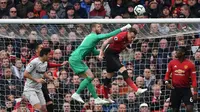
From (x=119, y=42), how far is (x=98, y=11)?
4.13 metres

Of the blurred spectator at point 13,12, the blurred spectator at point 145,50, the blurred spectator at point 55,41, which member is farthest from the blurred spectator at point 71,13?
the blurred spectator at point 145,50

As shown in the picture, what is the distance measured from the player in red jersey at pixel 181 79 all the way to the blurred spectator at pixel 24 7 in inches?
184

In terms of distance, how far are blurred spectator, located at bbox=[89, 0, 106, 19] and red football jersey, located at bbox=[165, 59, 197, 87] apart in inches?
138

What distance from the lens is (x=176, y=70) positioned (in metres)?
22.6

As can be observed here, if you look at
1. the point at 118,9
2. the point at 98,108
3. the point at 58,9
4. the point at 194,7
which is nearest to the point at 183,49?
the point at 98,108

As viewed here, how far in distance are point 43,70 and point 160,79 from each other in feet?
9.02

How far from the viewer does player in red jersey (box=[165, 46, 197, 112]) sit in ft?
73.6

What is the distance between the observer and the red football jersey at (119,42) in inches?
847

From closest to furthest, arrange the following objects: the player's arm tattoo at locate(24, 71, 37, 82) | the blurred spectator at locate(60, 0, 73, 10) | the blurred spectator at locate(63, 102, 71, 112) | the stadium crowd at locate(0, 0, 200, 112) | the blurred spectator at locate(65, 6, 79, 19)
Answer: the player's arm tattoo at locate(24, 71, 37, 82), the stadium crowd at locate(0, 0, 200, 112), the blurred spectator at locate(63, 102, 71, 112), the blurred spectator at locate(65, 6, 79, 19), the blurred spectator at locate(60, 0, 73, 10)

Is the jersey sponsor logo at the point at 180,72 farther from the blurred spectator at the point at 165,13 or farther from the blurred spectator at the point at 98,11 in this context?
the blurred spectator at the point at 98,11

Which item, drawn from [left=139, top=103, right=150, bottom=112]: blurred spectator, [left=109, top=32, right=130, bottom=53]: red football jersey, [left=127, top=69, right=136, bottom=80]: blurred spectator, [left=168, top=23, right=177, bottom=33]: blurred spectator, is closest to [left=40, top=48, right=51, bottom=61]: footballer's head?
[left=109, top=32, right=130, bottom=53]: red football jersey

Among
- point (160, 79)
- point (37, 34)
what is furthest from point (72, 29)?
point (160, 79)

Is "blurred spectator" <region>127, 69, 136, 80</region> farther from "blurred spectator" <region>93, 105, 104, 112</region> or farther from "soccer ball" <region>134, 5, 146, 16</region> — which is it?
"soccer ball" <region>134, 5, 146, 16</region>

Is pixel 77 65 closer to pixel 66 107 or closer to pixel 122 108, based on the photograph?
pixel 66 107
